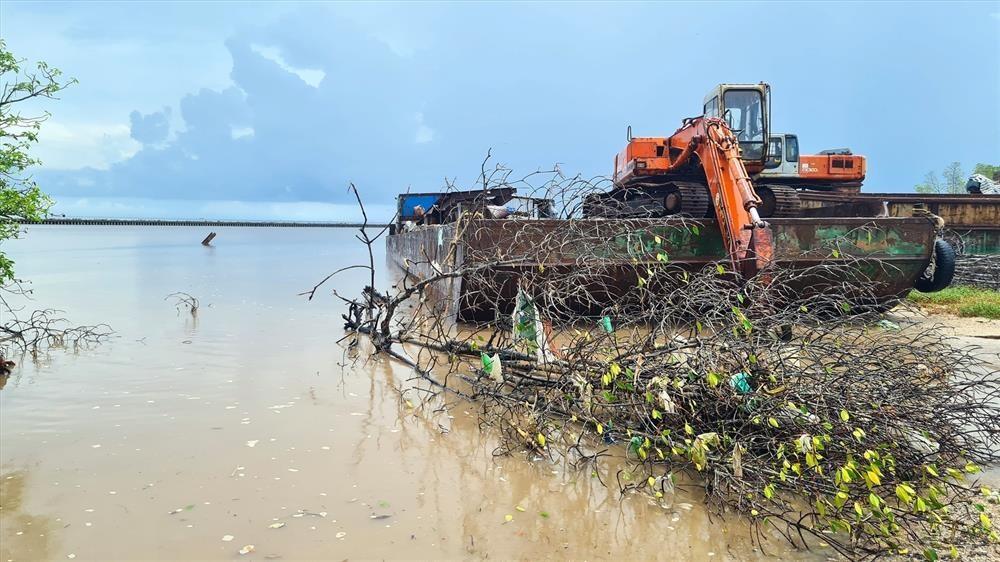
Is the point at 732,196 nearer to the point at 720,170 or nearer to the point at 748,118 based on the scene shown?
the point at 720,170

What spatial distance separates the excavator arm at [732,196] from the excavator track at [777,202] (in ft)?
9.04

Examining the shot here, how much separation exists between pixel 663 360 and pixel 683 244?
4.71 metres

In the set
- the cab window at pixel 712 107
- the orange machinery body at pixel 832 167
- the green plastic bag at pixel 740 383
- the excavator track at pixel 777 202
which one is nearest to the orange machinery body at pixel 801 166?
the orange machinery body at pixel 832 167

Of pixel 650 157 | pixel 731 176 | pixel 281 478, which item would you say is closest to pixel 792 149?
pixel 650 157

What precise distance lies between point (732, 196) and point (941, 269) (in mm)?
3618

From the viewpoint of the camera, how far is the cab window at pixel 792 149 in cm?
1265

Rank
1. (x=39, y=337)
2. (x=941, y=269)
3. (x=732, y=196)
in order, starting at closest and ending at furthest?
(x=39, y=337)
(x=732, y=196)
(x=941, y=269)

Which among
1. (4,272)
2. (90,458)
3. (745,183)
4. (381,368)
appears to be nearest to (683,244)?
(745,183)

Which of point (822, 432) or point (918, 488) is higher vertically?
point (822, 432)

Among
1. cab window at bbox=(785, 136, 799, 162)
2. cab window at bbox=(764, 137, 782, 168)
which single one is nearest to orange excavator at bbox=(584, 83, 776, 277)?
cab window at bbox=(764, 137, 782, 168)

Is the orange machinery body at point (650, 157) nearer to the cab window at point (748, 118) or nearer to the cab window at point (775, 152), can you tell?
the cab window at point (748, 118)

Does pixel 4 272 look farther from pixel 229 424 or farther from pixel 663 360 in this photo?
pixel 663 360

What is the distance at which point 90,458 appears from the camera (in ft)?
13.3

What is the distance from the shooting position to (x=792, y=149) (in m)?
12.7
